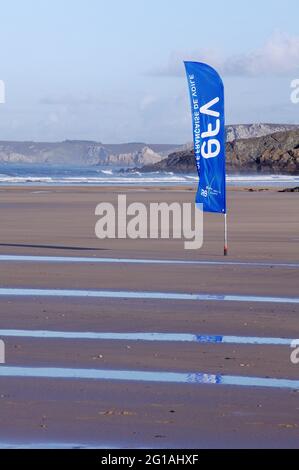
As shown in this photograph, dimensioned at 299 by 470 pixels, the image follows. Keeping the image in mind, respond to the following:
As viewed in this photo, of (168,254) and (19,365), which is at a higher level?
(168,254)

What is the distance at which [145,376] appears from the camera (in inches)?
343

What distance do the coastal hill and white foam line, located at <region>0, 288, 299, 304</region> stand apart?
96.5 meters

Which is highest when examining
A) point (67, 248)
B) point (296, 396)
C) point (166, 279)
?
point (67, 248)

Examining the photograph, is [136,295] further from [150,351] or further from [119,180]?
[119,180]

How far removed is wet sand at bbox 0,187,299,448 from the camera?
280 inches

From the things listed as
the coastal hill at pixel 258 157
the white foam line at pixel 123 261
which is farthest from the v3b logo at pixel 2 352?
the coastal hill at pixel 258 157

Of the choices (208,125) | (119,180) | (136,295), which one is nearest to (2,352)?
(136,295)

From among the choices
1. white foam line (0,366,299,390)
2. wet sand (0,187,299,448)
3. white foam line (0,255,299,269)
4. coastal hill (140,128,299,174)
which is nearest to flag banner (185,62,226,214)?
Result: white foam line (0,255,299,269)

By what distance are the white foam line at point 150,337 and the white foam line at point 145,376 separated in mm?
1493

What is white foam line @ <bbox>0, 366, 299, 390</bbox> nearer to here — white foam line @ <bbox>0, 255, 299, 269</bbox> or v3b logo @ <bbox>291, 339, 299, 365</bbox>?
v3b logo @ <bbox>291, 339, 299, 365</bbox>
